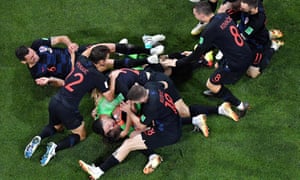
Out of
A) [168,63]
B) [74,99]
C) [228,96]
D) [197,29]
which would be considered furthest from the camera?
[197,29]

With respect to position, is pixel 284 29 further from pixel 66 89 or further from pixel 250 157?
pixel 66 89

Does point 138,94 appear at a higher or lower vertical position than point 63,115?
higher

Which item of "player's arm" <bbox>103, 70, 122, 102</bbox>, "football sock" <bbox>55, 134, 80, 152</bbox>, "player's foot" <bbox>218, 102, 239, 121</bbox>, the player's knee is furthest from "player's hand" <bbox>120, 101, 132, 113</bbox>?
the player's knee

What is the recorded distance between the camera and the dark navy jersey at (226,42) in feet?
17.4

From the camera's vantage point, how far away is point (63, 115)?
5.41 m

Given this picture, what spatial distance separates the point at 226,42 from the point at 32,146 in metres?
2.57

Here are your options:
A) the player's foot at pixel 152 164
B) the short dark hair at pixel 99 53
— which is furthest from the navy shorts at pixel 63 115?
the player's foot at pixel 152 164

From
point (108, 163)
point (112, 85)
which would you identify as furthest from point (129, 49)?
point (108, 163)

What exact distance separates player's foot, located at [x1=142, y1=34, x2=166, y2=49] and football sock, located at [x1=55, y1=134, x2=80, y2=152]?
1.61 meters

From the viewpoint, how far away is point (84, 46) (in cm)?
633

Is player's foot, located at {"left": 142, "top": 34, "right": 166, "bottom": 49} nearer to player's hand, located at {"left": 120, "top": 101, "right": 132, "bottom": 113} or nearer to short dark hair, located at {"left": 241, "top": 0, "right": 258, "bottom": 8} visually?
player's hand, located at {"left": 120, "top": 101, "right": 132, "bottom": 113}

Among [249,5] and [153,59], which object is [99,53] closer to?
[153,59]

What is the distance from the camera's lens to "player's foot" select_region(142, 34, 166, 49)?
647 centimetres

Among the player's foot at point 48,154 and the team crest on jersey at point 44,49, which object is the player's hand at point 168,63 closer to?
the team crest on jersey at point 44,49
